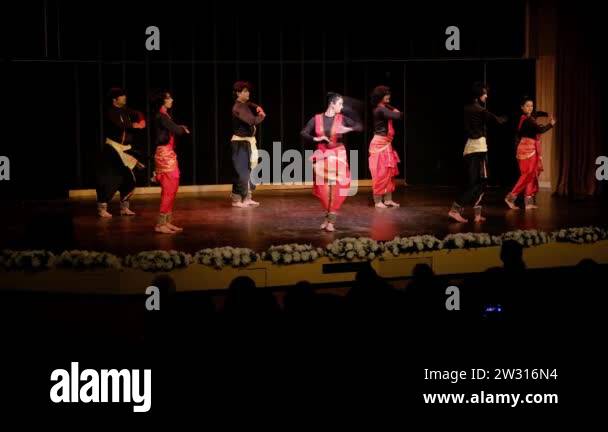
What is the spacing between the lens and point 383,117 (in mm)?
9195

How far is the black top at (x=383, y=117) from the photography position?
357 inches

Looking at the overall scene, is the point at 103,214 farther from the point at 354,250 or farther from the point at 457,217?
the point at 457,217

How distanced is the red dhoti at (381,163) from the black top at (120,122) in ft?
8.10

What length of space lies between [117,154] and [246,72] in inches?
120

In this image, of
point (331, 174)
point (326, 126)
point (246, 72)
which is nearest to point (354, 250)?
point (331, 174)

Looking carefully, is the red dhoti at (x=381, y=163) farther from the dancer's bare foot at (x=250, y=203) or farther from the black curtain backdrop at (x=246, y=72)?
the black curtain backdrop at (x=246, y=72)

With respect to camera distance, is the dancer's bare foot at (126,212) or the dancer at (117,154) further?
the dancer's bare foot at (126,212)

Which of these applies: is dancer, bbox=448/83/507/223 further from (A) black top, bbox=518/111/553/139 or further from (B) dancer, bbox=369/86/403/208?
(B) dancer, bbox=369/86/403/208

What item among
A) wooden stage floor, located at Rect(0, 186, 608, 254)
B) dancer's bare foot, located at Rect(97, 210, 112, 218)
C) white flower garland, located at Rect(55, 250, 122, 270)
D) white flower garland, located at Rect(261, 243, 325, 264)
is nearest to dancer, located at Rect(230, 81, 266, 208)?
wooden stage floor, located at Rect(0, 186, 608, 254)

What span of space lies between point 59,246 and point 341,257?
2.10m

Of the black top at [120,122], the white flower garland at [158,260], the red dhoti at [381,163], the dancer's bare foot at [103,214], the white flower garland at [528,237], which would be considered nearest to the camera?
the white flower garland at [158,260]

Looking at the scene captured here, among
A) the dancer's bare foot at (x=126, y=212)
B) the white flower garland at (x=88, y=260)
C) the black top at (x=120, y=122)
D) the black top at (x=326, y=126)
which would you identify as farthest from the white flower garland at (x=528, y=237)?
the dancer's bare foot at (x=126, y=212)

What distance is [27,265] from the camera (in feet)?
21.2
